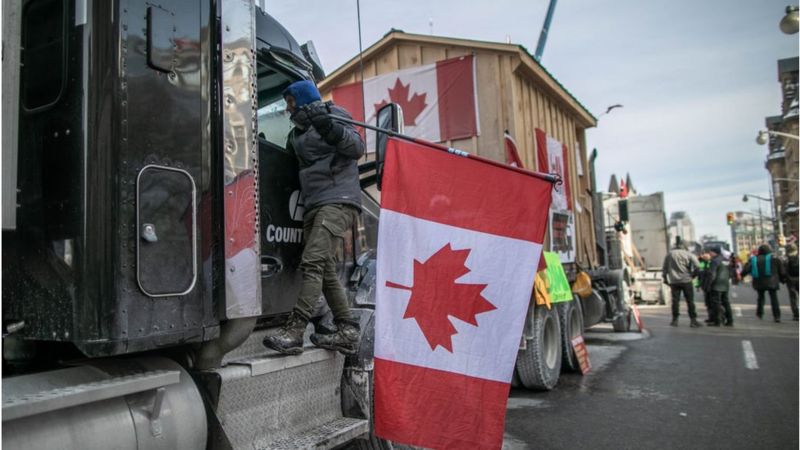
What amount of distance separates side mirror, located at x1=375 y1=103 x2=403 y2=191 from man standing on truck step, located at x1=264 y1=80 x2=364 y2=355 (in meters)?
0.23

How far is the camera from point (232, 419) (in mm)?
2383

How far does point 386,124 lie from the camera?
3.24 meters

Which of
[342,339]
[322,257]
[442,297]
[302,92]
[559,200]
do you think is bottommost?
[342,339]

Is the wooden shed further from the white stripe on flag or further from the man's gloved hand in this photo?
the white stripe on flag

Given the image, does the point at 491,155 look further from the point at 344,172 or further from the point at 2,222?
the point at 2,222

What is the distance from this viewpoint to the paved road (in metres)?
4.58

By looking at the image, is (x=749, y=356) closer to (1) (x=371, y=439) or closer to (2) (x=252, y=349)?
(1) (x=371, y=439)

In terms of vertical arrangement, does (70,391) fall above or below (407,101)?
below

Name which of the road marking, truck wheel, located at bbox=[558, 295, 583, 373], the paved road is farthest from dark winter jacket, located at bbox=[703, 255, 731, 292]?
truck wheel, located at bbox=[558, 295, 583, 373]

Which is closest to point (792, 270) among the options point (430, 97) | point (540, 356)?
point (540, 356)

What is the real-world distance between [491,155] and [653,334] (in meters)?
6.49

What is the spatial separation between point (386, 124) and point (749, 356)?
7456 mm

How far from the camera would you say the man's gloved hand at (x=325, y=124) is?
2818 millimetres

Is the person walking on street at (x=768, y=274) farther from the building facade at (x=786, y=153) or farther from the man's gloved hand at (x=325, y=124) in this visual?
the building facade at (x=786, y=153)
